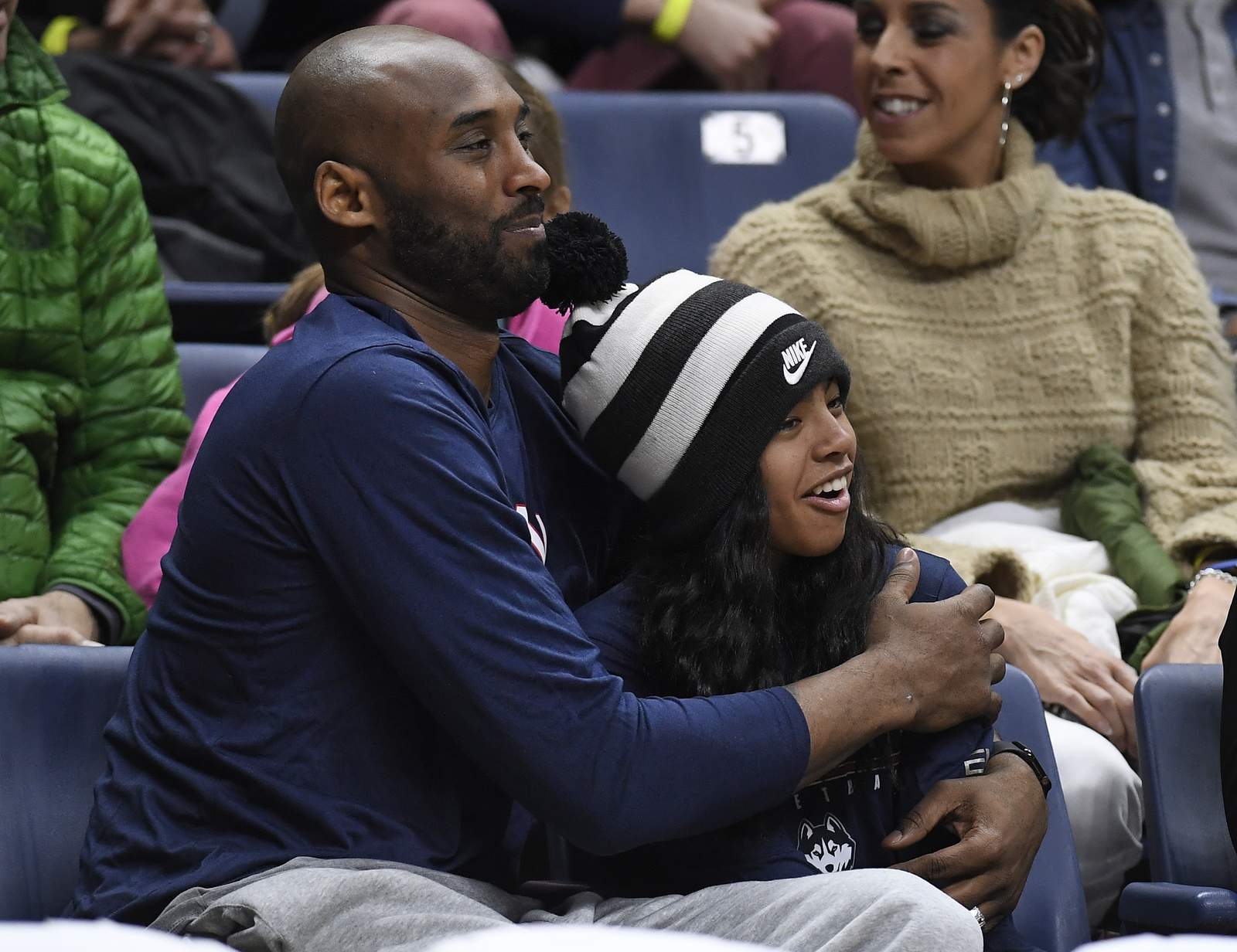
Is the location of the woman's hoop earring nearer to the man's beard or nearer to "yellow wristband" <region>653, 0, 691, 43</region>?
"yellow wristband" <region>653, 0, 691, 43</region>

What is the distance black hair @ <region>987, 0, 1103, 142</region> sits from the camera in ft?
9.53

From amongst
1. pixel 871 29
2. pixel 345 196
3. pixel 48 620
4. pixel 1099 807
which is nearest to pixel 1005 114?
pixel 871 29

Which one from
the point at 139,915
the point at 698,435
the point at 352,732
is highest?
the point at 698,435

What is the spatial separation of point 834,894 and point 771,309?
0.57m

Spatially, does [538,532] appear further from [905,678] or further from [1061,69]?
[1061,69]

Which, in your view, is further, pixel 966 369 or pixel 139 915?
pixel 966 369

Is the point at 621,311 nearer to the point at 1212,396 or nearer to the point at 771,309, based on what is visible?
the point at 771,309

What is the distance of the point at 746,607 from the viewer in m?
1.66

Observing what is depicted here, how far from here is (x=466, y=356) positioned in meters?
1.70

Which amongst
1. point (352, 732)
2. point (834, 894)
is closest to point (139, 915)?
point (352, 732)

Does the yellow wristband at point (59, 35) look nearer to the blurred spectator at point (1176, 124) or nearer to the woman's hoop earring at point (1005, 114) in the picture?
the woman's hoop earring at point (1005, 114)

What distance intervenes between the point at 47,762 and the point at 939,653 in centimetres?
87

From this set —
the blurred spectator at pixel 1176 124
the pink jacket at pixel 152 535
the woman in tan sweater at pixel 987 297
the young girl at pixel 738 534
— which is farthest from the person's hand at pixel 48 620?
the blurred spectator at pixel 1176 124

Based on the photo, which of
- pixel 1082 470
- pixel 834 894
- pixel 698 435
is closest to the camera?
pixel 834 894
